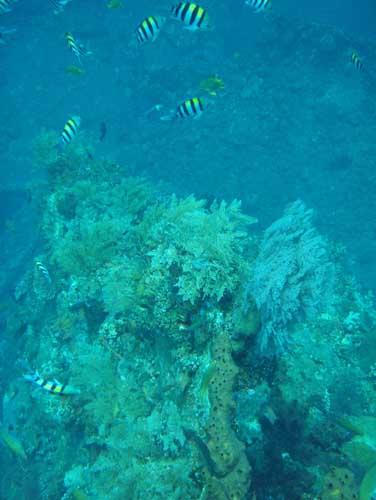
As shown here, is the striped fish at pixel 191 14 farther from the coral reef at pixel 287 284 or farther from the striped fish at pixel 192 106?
the coral reef at pixel 287 284

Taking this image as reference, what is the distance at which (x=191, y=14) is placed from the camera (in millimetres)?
5016

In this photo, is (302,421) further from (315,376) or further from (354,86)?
(354,86)

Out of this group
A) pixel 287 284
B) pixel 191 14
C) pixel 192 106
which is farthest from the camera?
pixel 192 106

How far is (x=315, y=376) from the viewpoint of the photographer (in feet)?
16.5

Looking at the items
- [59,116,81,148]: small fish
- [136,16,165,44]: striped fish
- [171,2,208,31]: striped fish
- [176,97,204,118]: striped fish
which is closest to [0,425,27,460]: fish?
[59,116,81,148]: small fish

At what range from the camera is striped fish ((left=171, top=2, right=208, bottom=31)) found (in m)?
4.94

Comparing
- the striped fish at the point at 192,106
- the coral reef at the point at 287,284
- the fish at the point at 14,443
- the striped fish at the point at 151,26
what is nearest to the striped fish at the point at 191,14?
the striped fish at the point at 151,26

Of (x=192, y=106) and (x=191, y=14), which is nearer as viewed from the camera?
(x=191, y=14)

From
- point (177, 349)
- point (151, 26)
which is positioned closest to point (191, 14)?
point (151, 26)

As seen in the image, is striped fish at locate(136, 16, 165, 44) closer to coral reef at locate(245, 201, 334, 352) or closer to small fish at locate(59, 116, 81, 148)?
small fish at locate(59, 116, 81, 148)

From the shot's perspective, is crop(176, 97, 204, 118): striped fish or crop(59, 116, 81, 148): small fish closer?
crop(176, 97, 204, 118): striped fish

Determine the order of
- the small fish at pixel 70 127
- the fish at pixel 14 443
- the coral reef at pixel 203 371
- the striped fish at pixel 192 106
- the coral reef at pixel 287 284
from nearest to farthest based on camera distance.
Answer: the coral reef at pixel 203 371, the coral reef at pixel 287 284, the striped fish at pixel 192 106, the small fish at pixel 70 127, the fish at pixel 14 443

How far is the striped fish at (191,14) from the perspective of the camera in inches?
194

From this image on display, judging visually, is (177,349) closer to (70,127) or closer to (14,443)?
(70,127)
